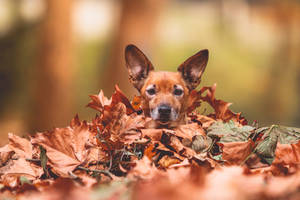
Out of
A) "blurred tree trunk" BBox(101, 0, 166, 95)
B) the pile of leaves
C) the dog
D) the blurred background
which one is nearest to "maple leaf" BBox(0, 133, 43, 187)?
the pile of leaves

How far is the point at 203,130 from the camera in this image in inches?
87.1

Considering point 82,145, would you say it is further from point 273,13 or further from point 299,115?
point 273,13

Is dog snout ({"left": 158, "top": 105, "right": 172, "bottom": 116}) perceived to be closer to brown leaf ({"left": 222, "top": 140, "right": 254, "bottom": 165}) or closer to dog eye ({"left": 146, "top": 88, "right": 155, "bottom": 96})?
dog eye ({"left": 146, "top": 88, "right": 155, "bottom": 96})

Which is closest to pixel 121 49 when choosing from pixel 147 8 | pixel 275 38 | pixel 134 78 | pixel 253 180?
pixel 147 8

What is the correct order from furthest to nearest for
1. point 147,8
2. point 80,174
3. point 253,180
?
point 147,8 → point 80,174 → point 253,180

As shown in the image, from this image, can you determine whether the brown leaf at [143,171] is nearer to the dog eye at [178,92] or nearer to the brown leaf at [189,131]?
the brown leaf at [189,131]

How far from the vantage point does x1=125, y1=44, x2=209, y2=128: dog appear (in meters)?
2.43

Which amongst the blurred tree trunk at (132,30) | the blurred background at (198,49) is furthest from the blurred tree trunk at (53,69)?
the blurred tree trunk at (132,30)

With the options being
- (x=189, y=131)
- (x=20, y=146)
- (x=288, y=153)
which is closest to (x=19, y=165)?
(x=20, y=146)

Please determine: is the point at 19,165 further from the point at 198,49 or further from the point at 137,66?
the point at 198,49

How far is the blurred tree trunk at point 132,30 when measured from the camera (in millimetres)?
7758

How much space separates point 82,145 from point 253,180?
92 centimetres

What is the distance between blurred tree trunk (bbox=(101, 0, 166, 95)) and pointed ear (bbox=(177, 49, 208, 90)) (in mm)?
4919

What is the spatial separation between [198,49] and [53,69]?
6.53 m
